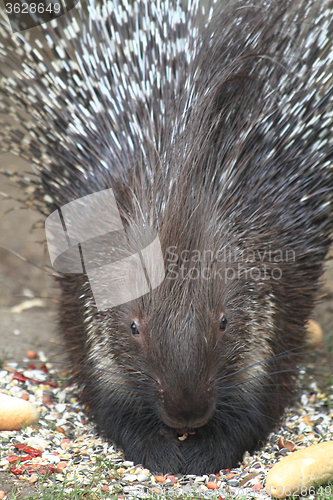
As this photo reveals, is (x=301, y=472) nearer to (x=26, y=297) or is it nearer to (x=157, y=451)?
(x=157, y=451)

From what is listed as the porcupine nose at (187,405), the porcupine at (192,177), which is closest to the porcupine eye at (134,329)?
the porcupine at (192,177)

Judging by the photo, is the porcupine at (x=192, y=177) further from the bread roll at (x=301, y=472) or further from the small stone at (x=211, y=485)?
the bread roll at (x=301, y=472)

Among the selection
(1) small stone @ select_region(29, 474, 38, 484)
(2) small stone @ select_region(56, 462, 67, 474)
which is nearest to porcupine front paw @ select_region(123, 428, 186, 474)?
(2) small stone @ select_region(56, 462, 67, 474)

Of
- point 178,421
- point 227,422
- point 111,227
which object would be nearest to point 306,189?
point 111,227

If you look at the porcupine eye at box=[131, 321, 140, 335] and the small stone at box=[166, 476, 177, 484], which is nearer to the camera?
the porcupine eye at box=[131, 321, 140, 335]

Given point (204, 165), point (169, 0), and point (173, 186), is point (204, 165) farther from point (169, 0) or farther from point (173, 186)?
point (169, 0)

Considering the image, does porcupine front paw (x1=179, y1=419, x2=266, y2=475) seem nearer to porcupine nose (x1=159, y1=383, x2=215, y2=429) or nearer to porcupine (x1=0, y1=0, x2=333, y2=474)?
porcupine (x1=0, y1=0, x2=333, y2=474)
